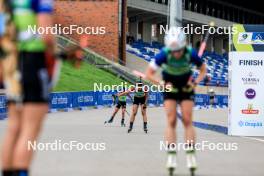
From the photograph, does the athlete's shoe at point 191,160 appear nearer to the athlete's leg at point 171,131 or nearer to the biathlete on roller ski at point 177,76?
the biathlete on roller ski at point 177,76

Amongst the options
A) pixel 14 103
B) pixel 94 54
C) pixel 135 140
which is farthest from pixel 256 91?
pixel 94 54

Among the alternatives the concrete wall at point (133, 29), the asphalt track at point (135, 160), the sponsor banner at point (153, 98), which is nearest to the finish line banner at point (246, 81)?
the asphalt track at point (135, 160)

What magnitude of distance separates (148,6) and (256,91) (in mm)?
42168

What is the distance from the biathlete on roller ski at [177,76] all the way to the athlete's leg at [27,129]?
10.9 ft

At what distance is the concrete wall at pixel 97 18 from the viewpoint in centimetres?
5409

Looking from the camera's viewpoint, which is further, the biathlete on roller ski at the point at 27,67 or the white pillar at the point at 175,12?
the white pillar at the point at 175,12

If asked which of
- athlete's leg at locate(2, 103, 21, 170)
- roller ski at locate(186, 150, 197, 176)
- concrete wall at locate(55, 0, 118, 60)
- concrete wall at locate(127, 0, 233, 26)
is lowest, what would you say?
roller ski at locate(186, 150, 197, 176)

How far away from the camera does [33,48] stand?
527 centimetres

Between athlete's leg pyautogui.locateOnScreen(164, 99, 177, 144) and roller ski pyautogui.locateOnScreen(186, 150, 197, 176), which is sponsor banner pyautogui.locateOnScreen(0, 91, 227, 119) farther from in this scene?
roller ski pyautogui.locateOnScreen(186, 150, 197, 176)

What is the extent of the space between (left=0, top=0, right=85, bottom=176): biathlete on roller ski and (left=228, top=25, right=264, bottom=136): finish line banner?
1316cm

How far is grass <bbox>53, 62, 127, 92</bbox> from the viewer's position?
1598 inches

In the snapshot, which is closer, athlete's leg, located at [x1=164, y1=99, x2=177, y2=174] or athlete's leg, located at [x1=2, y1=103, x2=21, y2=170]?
athlete's leg, located at [x1=2, y1=103, x2=21, y2=170]

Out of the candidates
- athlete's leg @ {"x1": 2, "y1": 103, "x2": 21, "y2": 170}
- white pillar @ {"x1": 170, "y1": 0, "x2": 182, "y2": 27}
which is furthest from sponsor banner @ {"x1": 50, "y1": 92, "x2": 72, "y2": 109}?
athlete's leg @ {"x1": 2, "y1": 103, "x2": 21, "y2": 170}

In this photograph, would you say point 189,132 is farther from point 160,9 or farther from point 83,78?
point 160,9
